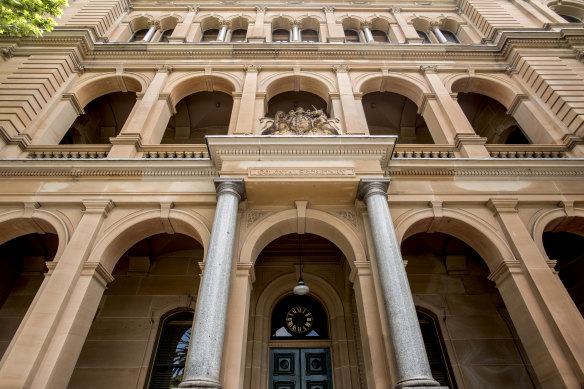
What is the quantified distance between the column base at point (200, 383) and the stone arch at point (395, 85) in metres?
9.59

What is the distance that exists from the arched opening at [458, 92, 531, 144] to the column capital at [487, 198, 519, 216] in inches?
252

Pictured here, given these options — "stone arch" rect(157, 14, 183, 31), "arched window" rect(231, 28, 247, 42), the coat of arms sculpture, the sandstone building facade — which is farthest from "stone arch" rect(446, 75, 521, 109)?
"stone arch" rect(157, 14, 183, 31)

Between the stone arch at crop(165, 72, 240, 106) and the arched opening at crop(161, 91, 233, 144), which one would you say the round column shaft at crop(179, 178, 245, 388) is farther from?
the arched opening at crop(161, 91, 233, 144)

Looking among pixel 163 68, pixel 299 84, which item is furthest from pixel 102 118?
pixel 299 84

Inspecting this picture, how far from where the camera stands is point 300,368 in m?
9.03

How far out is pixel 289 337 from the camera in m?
9.63

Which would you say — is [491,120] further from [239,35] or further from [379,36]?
[239,35]

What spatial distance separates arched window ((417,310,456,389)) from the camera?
8906 millimetres

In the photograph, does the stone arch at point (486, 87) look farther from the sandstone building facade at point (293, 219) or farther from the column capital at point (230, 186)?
the column capital at point (230, 186)

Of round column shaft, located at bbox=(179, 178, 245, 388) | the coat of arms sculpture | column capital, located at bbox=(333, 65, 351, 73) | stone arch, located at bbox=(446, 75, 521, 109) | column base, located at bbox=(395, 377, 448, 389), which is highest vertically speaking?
column capital, located at bbox=(333, 65, 351, 73)

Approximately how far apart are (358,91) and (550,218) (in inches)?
255

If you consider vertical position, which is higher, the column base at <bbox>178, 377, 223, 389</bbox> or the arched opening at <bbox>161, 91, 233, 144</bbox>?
the arched opening at <bbox>161, 91, 233, 144</bbox>

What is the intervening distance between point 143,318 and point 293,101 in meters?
9.50

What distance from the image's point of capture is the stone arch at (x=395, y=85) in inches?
459
